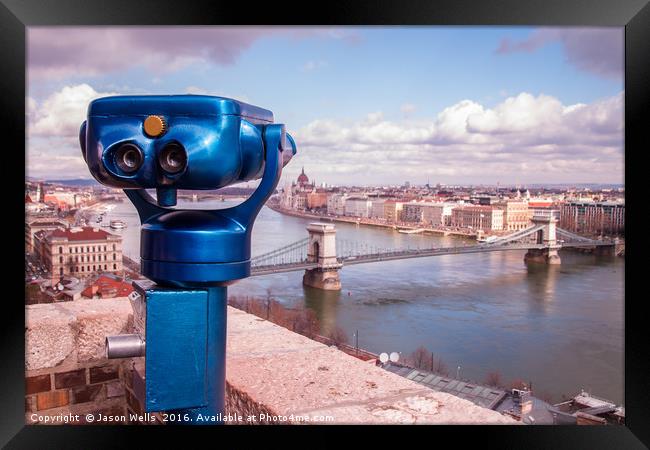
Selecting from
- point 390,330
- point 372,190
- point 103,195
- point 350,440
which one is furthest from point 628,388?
point 372,190

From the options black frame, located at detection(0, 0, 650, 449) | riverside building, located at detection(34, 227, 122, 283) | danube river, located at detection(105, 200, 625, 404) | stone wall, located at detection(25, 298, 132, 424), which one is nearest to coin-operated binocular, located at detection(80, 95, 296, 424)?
black frame, located at detection(0, 0, 650, 449)

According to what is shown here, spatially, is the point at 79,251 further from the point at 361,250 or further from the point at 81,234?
the point at 361,250

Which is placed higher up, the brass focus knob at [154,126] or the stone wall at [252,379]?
the brass focus knob at [154,126]


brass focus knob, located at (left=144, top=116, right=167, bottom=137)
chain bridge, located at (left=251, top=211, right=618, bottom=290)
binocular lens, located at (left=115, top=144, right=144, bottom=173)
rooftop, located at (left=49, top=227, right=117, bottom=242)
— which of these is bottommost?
chain bridge, located at (left=251, top=211, right=618, bottom=290)

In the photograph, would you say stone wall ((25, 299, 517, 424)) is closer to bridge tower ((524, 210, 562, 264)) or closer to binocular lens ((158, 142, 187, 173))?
binocular lens ((158, 142, 187, 173))

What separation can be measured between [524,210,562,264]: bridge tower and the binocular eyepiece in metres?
12.0

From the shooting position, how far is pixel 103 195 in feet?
8.60

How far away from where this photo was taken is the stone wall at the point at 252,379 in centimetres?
86

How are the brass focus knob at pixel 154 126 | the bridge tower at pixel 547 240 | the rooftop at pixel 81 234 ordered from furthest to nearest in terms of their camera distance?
the bridge tower at pixel 547 240 < the rooftop at pixel 81 234 < the brass focus knob at pixel 154 126

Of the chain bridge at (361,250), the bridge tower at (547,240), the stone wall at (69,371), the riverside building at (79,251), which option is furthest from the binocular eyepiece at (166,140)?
the bridge tower at (547,240)

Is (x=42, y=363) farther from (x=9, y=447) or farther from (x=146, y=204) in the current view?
(x=146, y=204)

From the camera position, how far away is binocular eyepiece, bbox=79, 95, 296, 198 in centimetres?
58

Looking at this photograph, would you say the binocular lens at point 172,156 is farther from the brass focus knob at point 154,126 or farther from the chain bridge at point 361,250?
the chain bridge at point 361,250

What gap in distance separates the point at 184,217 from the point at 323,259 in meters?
9.86
